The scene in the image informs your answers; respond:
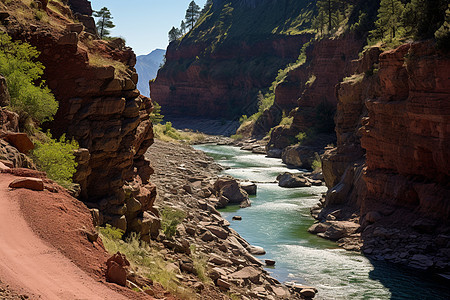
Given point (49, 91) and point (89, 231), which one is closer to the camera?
point (89, 231)

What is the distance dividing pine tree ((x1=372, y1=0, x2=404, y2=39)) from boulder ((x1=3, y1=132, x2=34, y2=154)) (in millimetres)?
38382

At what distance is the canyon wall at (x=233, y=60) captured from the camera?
14125 centimetres

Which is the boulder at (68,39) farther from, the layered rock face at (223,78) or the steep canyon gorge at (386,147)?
the layered rock face at (223,78)

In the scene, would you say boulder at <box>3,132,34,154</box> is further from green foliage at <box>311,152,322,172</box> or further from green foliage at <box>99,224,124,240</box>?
green foliage at <box>311,152,322,172</box>

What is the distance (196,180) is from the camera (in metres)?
52.8

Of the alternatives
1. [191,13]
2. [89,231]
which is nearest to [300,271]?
[89,231]

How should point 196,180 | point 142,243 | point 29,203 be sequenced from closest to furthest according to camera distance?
point 29,203
point 142,243
point 196,180

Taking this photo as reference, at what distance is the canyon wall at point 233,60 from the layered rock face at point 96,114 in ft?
368

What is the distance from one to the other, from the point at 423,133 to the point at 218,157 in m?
52.4

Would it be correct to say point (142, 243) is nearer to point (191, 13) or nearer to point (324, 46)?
point (324, 46)

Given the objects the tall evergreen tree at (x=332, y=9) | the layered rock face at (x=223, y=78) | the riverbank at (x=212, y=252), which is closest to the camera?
the riverbank at (x=212, y=252)

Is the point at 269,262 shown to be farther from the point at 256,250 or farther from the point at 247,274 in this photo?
the point at 247,274

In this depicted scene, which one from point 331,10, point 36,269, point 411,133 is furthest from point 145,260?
point 331,10

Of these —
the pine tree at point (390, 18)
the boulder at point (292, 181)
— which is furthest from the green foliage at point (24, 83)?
the boulder at point (292, 181)
